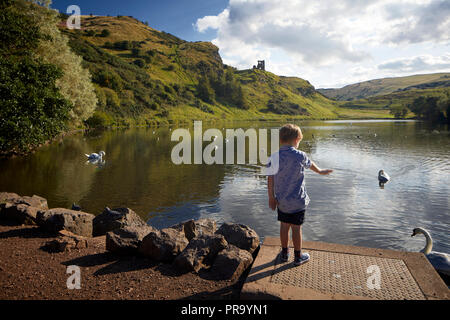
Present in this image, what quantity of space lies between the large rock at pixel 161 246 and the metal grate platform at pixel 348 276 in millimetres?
2495

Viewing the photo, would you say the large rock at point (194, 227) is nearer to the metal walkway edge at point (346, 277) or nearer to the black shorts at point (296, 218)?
the metal walkway edge at point (346, 277)

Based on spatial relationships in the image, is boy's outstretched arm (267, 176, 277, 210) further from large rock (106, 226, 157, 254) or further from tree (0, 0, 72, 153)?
tree (0, 0, 72, 153)

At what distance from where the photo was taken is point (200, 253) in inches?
254

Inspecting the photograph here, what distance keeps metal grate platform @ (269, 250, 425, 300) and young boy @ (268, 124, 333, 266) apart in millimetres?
356

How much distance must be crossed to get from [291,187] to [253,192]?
1124cm

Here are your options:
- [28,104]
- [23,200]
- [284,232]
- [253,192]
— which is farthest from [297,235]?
[28,104]

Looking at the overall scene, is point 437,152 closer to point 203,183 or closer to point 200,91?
point 203,183

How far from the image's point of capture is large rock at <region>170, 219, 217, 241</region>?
840cm

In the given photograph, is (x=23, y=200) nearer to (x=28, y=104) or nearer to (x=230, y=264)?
(x=230, y=264)

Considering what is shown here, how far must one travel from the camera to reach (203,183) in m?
19.1

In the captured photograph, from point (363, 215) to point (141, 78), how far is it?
11920 cm

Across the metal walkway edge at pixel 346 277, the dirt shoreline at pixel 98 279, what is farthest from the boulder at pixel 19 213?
the metal walkway edge at pixel 346 277

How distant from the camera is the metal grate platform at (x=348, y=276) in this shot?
4918 millimetres

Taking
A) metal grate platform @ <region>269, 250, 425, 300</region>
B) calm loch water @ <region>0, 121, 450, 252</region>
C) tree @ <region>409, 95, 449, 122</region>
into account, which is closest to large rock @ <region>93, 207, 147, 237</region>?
calm loch water @ <region>0, 121, 450, 252</region>
